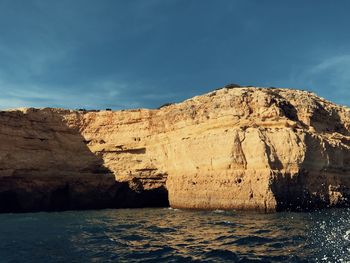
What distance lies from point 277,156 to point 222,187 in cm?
453

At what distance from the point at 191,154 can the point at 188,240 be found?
55.6ft

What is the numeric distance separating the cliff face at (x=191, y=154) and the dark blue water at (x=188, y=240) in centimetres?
497

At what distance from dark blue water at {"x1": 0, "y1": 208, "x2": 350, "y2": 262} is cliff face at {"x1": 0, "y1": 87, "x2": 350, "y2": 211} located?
4973mm

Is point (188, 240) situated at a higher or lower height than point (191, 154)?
lower

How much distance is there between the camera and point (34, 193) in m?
36.3

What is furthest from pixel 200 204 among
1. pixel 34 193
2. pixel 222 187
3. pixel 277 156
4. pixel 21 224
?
pixel 34 193

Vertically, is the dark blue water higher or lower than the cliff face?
lower

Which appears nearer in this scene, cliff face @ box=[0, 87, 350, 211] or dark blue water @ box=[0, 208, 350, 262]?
dark blue water @ box=[0, 208, 350, 262]

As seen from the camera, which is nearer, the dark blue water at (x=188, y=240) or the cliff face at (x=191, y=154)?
the dark blue water at (x=188, y=240)

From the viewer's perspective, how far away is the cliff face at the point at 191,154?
28.5 metres

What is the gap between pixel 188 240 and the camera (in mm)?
16719

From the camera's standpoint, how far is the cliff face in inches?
1122

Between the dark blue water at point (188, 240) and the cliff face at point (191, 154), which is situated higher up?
the cliff face at point (191, 154)

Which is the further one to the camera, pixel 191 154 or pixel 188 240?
pixel 191 154
